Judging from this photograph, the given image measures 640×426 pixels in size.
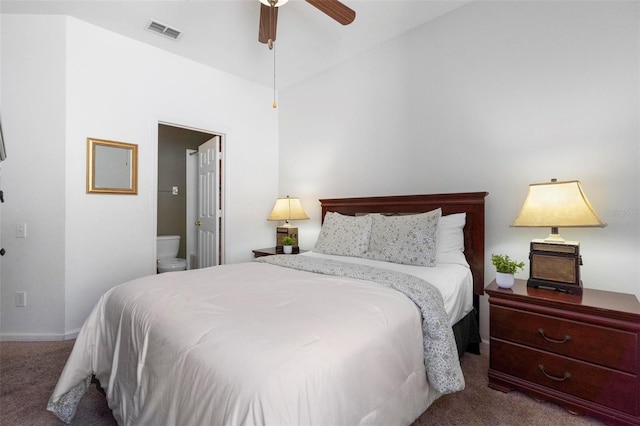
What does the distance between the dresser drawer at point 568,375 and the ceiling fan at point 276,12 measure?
232 centimetres

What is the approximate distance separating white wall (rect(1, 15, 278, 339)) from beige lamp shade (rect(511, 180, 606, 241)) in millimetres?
3249

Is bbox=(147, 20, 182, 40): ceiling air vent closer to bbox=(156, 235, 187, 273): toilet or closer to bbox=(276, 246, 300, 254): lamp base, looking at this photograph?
bbox=(276, 246, 300, 254): lamp base

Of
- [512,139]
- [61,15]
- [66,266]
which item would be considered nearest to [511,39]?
[512,139]

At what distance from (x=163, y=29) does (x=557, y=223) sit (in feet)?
11.3

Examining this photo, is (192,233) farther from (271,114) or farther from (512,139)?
(512,139)

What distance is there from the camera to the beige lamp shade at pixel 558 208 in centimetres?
163

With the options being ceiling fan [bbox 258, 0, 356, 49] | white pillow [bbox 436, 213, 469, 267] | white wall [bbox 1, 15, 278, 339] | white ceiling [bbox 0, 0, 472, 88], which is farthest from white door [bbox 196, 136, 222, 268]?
white pillow [bbox 436, 213, 469, 267]

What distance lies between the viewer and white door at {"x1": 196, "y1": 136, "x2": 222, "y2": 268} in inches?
145

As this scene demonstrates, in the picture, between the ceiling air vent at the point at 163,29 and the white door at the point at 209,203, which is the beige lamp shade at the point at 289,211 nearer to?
the white door at the point at 209,203

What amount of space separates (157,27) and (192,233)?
2677 mm

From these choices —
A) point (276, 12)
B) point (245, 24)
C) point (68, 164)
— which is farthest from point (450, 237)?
point (68, 164)

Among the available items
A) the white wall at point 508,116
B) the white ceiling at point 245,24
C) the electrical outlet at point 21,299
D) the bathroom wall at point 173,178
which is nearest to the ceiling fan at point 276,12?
the white ceiling at point 245,24

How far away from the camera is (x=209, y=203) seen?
385cm

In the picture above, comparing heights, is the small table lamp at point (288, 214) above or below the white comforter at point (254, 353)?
above
